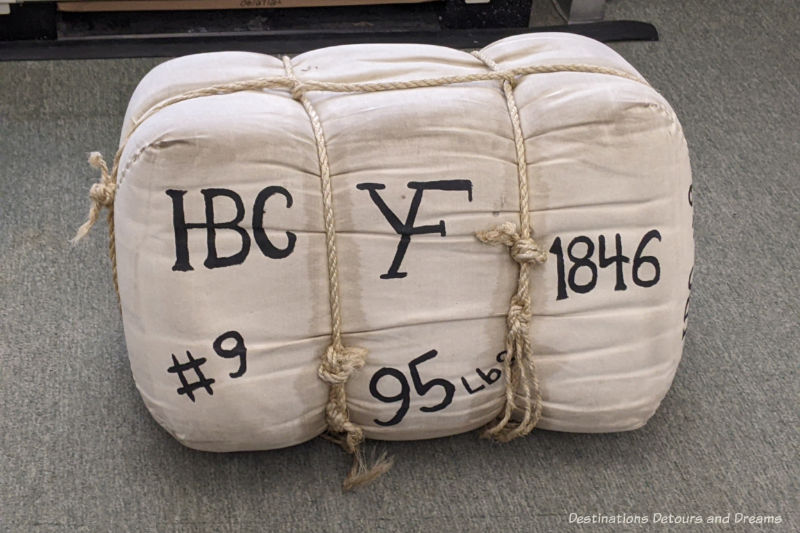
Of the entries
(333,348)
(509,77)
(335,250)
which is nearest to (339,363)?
(333,348)

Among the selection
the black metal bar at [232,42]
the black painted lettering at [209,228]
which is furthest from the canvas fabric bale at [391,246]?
the black metal bar at [232,42]

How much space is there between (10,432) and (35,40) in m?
1.06

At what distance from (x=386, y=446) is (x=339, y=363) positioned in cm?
19

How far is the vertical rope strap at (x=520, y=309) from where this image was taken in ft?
3.37

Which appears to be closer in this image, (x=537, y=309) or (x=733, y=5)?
(x=537, y=309)

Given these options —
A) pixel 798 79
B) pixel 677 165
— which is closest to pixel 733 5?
pixel 798 79

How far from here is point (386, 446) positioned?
1.16 metres

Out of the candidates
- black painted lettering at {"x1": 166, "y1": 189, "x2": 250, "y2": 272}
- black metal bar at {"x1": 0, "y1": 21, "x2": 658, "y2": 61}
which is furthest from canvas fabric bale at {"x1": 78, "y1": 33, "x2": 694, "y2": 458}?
black metal bar at {"x1": 0, "y1": 21, "x2": 658, "y2": 61}

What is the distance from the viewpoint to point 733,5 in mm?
2215

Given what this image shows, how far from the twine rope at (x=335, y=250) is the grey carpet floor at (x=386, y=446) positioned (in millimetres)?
65

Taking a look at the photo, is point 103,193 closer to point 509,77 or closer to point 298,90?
point 298,90

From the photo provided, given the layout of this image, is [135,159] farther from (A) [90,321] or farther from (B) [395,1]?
(B) [395,1]

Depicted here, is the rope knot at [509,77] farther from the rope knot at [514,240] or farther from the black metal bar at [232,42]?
the black metal bar at [232,42]

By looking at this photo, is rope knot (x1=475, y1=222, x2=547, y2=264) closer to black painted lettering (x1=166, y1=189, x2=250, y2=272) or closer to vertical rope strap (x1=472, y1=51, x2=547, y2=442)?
vertical rope strap (x1=472, y1=51, x2=547, y2=442)
